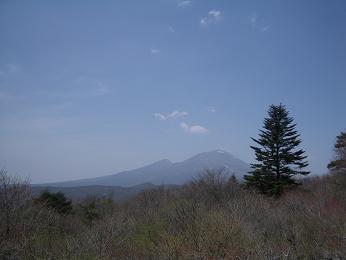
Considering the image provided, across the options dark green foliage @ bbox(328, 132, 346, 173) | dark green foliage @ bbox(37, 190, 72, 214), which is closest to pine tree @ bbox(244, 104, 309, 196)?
dark green foliage @ bbox(328, 132, 346, 173)

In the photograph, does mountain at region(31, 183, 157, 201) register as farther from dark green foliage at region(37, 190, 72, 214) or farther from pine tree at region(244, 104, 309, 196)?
pine tree at region(244, 104, 309, 196)

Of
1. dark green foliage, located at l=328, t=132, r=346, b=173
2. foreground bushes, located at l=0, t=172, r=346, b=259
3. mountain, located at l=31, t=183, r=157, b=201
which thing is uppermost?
dark green foliage, located at l=328, t=132, r=346, b=173

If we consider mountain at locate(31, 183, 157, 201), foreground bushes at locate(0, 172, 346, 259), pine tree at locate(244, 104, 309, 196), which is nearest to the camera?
foreground bushes at locate(0, 172, 346, 259)

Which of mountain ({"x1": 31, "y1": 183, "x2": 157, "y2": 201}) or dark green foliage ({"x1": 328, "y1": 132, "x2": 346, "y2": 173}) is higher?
dark green foliage ({"x1": 328, "y1": 132, "x2": 346, "y2": 173})

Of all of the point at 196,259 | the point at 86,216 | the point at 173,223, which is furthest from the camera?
the point at 86,216

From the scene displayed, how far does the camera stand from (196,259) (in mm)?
7961

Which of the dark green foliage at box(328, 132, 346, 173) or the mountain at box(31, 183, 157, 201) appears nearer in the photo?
the dark green foliage at box(328, 132, 346, 173)

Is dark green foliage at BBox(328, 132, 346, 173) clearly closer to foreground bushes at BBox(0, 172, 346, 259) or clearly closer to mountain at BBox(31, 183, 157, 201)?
foreground bushes at BBox(0, 172, 346, 259)

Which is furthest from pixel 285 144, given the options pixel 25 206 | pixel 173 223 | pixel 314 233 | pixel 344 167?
pixel 25 206

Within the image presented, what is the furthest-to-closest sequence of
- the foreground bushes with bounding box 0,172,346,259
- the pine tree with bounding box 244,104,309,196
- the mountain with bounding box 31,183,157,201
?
the mountain with bounding box 31,183,157,201, the pine tree with bounding box 244,104,309,196, the foreground bushes with bounding box 0,172,346,259

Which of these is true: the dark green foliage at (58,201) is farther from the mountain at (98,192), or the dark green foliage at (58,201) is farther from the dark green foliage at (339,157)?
the dark green foliage at (339,157)

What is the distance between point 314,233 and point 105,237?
9018 mm

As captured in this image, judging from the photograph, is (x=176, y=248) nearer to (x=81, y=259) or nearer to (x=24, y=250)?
(x=81, y=259)

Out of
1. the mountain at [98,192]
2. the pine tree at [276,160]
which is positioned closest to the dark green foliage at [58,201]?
the mountain at [98,192]
